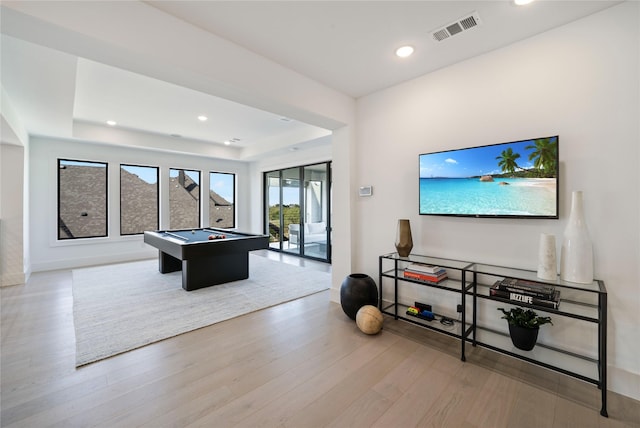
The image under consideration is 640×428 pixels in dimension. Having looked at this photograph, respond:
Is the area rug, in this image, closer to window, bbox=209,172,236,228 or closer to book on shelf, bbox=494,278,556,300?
book on shelf, bbox=494,278,556,300

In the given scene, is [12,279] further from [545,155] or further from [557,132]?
[557,132]

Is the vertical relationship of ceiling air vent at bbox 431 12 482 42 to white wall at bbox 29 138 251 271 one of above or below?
above

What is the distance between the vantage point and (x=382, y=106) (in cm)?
330

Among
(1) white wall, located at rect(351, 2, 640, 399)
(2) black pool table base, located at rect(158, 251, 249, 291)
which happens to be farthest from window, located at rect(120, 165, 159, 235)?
(1) white wall, located at rect(351, 2, 640, 399)

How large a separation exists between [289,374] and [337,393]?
417 mm

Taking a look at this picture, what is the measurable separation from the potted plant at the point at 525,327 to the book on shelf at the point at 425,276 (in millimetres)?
581

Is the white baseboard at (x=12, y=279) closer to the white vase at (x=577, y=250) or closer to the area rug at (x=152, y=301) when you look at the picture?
the area rug at (x=152, y=301)

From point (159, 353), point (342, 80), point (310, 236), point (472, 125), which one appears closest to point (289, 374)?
point (159, 353)

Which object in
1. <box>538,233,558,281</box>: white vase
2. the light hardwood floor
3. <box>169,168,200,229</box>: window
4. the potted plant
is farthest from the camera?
<box>169,168,200,229</box>: window

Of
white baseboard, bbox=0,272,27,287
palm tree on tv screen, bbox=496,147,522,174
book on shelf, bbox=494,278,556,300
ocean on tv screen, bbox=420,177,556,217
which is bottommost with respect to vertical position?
white baseboard, bbox=0,272,27,287

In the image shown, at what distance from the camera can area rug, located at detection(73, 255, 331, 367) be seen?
265 cm

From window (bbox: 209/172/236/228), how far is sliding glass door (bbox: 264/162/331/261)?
1.16 metres

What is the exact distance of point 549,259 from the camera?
196 centimetres

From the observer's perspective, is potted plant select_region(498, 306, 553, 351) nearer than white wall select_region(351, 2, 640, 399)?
No
